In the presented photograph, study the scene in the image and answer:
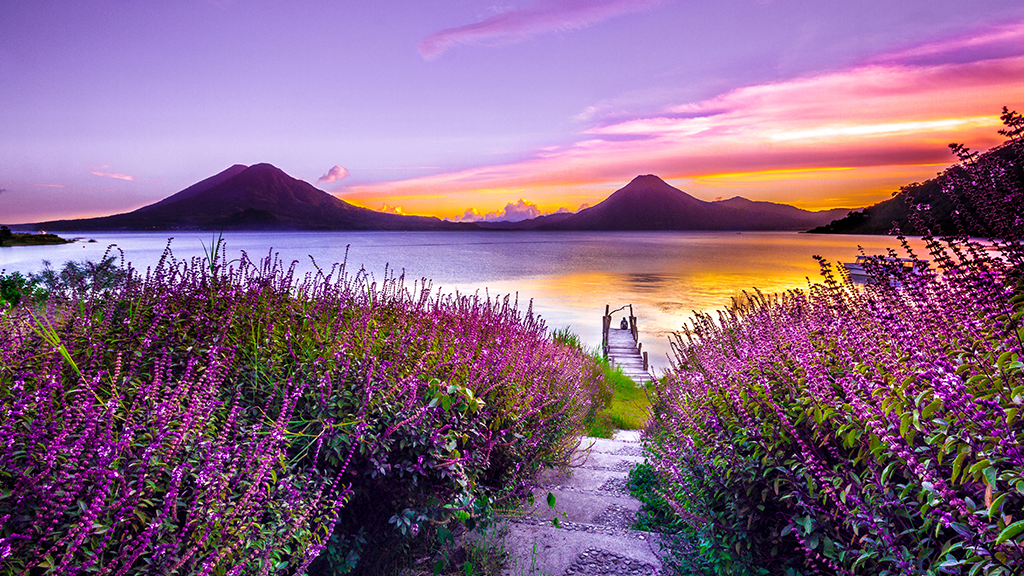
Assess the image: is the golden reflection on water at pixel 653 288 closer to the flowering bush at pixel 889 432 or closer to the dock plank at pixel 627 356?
the dock plank at pixel 627 356

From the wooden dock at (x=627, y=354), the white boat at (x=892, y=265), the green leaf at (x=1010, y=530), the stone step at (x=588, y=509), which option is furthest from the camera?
the wooden dock at (x=627, y=354)

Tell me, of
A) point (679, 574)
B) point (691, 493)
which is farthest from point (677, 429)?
point (679, 574)

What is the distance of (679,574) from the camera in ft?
12.5

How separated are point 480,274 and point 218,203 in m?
94.1

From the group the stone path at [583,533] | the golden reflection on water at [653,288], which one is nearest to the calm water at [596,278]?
the golden reflection on water at [653,288]

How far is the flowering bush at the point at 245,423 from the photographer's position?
2.02 metres

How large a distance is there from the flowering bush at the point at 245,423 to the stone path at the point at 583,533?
49 cm

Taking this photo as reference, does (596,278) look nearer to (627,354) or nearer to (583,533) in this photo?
(627,354)

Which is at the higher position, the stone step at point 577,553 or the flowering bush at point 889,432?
the flowering bush at point 889,432

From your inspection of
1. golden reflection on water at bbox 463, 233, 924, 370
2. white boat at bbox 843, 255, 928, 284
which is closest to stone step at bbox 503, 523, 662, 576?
white boat at bbox 843, 255, 928, 284

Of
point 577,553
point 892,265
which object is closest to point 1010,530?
point 892,265

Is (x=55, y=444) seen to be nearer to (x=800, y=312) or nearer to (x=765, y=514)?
(x=765, y=514)

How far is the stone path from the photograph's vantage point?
399 centimetres

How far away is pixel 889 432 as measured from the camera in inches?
92.0
